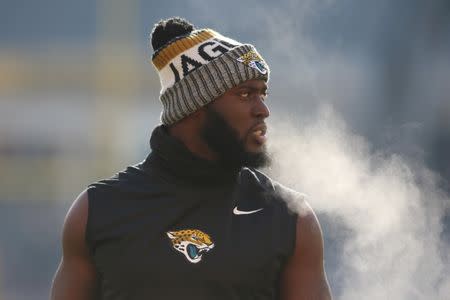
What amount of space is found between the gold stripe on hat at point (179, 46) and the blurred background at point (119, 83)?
3830 millimetres

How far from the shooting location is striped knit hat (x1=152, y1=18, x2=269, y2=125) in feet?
5.73

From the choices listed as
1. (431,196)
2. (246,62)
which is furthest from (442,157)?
(246,62)

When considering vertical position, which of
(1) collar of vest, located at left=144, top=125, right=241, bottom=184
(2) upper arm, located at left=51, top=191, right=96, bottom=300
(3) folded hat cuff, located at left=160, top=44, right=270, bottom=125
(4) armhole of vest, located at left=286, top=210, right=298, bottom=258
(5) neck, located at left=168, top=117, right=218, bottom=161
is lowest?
(2) upper arm, located at left=51, top=191, right=96, bottom=300

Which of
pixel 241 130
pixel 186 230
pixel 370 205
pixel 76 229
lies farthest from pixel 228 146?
pixel 370 205

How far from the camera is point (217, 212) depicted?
1.66m

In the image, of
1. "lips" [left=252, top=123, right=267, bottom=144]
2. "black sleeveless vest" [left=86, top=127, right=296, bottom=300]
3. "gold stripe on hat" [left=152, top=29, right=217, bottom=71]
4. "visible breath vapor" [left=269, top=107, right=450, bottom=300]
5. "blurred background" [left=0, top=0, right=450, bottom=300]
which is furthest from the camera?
"blurred background" [left=0, top=0, right=450, bottom=300]

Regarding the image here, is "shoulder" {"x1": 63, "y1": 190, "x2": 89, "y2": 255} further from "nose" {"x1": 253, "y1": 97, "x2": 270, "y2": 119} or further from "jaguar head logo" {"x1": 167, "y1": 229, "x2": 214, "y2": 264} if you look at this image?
"nose" {"x1": 253, "y1": 97, "x2": 270, "y2": 119}

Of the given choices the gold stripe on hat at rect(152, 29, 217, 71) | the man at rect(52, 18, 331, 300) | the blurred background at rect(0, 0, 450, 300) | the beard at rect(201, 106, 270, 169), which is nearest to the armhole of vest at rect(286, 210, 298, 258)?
the man at rect(52, 18, 331, 300)

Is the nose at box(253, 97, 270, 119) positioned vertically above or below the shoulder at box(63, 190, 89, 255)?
above

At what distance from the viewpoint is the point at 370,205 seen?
234 cm

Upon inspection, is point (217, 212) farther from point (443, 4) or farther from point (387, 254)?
point (443, 4)

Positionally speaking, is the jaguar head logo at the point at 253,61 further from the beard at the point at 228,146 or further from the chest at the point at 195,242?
the chest at the point at 195,242

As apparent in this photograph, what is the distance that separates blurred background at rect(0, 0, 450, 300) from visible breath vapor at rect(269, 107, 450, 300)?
306 centimetres

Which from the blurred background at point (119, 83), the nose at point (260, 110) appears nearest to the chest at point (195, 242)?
the nose at point (260, 110)
